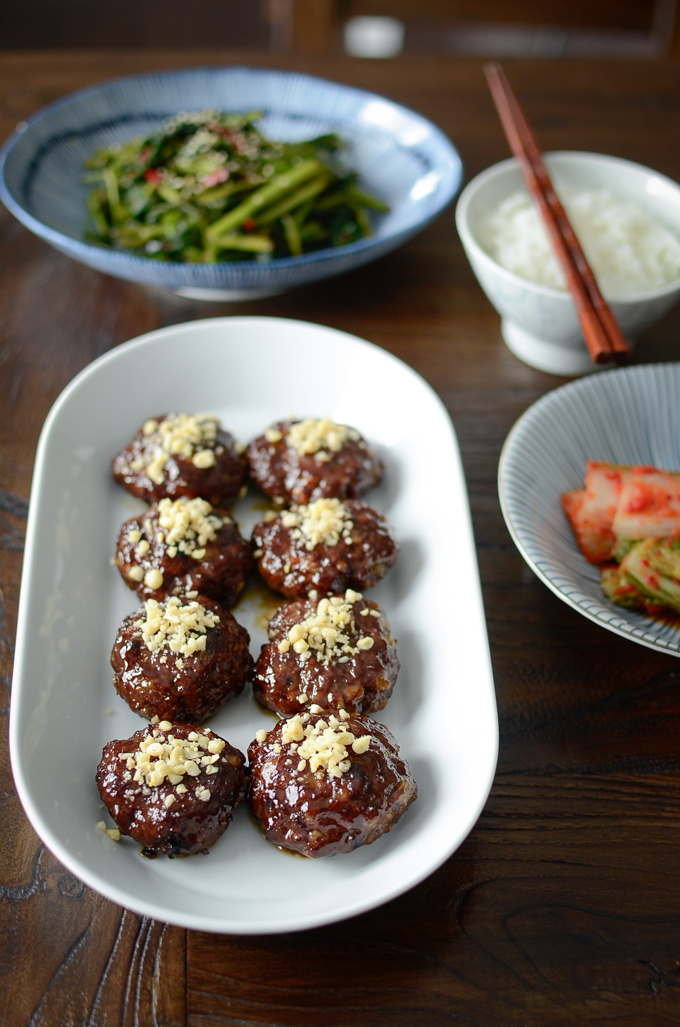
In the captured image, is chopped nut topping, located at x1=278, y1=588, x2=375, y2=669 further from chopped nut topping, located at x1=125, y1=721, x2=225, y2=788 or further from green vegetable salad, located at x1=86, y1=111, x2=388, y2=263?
green vegetable salad, located at x1=86, y1=111, x2=388, y2=263

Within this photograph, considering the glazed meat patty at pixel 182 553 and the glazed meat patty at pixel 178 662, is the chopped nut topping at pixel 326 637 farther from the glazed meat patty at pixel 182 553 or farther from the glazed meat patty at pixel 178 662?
the glazed meat patty at pixel 182 553

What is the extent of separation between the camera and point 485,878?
65.6 inches

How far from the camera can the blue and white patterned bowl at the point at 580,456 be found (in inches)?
75.4

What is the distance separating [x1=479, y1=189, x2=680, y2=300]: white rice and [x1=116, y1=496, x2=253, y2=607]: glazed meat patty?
1.42 metres

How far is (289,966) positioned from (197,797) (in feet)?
1.17

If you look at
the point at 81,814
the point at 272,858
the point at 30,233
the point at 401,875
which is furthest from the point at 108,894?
the point at 30,233

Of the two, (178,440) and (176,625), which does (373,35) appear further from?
(176,625)

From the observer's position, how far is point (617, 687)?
203 centimetres

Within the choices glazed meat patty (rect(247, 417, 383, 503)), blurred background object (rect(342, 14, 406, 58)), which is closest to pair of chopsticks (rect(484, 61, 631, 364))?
glazed meat patty (rect(247, 417, 383, 503))

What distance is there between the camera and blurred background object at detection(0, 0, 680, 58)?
5.03 metres

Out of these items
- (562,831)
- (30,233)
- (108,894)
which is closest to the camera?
(108,894)

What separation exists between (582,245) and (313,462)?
4.38ft

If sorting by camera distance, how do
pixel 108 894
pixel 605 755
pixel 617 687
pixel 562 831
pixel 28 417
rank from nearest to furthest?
pixel 108 894 → pixel 562 831 → pixel 605 755 → pixel 617 687 → pixel 28 417

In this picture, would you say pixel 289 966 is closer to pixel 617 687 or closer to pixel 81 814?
pixel 81 814
